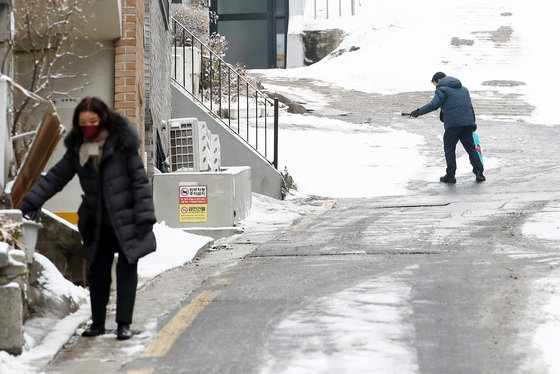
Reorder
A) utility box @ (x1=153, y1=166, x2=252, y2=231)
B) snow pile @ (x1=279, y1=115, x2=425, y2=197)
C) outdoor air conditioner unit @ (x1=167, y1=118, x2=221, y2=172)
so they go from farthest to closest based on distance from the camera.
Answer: snow pile @ (x1=279, y1=115, x2=425, y2=197) → outdoor air conditioner unit @ (x1=167, y1=118, x2=221, y2=172) → utility box @ (x1=153, y1=166, x2=252, y2=231)

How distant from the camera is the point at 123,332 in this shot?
6879mm

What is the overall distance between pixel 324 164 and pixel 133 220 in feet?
41.9

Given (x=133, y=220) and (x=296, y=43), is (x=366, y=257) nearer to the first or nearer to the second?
(x=133, y=220)

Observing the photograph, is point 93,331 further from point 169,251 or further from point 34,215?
point 169,251

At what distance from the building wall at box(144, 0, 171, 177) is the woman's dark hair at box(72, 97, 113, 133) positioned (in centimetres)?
684

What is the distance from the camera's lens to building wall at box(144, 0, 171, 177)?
14.2 metres

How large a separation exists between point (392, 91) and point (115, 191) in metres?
22.6

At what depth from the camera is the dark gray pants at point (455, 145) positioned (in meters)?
17.4

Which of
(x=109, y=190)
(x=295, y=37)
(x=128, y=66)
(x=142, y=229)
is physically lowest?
(x=142, y=229)

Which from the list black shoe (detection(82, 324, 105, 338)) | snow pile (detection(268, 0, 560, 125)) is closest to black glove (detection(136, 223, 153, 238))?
black shoe (detection(82, 324, 105, 338))

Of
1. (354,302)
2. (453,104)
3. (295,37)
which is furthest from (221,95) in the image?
(295,37)

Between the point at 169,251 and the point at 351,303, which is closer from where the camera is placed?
the point at 351,303

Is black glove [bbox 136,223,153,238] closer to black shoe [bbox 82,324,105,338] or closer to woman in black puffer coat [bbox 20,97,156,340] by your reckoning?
woman in black puffer coat [bbox 20,97,156,340]

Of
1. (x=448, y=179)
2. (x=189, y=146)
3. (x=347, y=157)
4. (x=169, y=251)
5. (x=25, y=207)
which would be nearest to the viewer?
(x=25, y=207)
